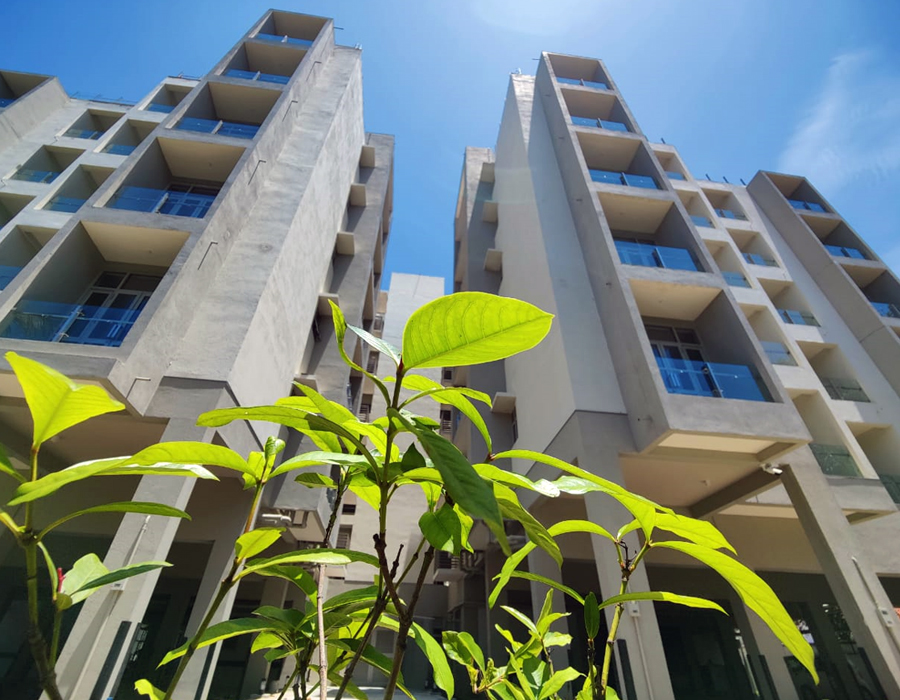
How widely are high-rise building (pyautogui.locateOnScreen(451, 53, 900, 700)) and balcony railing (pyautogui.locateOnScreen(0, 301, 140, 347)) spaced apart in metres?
7.41

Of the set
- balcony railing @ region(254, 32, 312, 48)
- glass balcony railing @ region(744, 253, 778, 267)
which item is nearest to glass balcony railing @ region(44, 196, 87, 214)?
balcony railing @ region(254, 32, 312, 48)

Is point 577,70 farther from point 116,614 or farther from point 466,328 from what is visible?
point 116,614

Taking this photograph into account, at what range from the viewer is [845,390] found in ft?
44.3

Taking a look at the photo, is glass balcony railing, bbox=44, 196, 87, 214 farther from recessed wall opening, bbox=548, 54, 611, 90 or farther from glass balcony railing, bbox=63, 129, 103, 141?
recessed wall opening, bbox=548, 54, 611, 90

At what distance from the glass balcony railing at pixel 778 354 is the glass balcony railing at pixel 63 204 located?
61.5 feet

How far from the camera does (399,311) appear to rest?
32938 mm

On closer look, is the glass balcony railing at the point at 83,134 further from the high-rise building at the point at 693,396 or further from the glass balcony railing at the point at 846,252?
the glass balcony railing at the point at 846,252

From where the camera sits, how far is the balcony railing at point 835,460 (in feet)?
33.9

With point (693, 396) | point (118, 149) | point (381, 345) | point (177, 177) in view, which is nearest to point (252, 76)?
point (177, 177)

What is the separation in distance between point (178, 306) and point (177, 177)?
5.39 m

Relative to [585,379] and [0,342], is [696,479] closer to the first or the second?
[585,379]

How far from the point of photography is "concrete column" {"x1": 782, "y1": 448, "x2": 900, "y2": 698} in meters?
6.19

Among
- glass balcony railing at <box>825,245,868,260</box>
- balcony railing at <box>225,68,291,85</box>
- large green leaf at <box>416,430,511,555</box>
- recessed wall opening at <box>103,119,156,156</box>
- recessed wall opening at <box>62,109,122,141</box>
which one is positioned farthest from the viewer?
glass balcony railing at <box>825,245,868,260</box>

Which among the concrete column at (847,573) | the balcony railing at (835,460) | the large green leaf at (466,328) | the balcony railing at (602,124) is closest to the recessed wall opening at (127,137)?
the balcony railing at (602,124)
